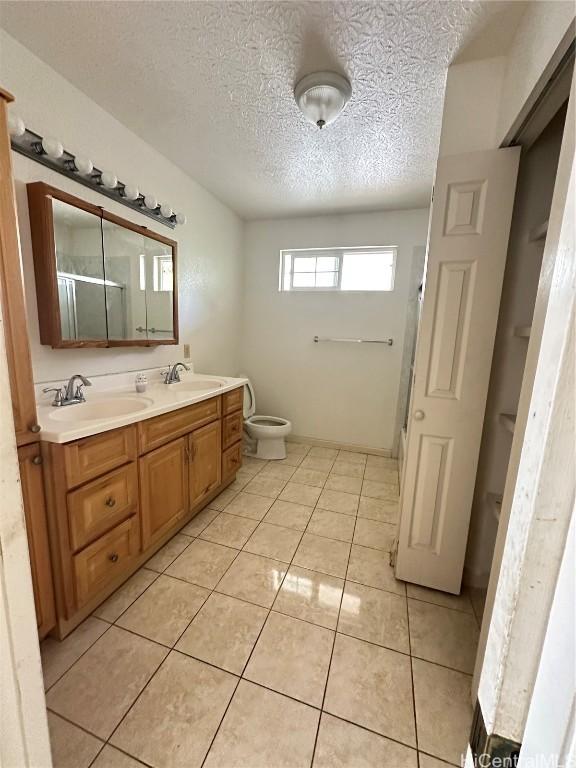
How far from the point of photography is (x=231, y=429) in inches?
91.6

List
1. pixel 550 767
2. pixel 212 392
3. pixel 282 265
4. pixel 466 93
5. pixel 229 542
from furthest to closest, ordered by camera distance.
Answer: pixel 282 265, pixel 212 392, pixel 229 542, pixel 466 93, pixel 550 767

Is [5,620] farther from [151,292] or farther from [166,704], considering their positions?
[151,292]

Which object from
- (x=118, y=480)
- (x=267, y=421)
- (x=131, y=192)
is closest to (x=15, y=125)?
(x=131, y=192)

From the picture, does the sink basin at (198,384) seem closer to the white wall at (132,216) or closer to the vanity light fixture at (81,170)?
the white wall at (132,216)

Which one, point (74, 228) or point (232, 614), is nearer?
point (232, 614)

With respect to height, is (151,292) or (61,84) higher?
(61,84)

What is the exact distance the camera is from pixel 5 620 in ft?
1.46

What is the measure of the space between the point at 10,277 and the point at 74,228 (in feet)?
2.39

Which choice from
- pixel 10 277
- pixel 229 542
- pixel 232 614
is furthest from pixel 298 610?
pixel 10 277

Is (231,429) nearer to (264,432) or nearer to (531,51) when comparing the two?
(264,432)

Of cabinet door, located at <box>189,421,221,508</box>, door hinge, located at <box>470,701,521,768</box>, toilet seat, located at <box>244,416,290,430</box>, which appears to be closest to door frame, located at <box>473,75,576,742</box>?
door hinge, located at <box>470,701,521,768</box>

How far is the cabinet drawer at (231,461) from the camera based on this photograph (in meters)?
2.28

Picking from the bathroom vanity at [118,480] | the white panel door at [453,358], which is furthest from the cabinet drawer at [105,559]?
the white panel door at [453,358]

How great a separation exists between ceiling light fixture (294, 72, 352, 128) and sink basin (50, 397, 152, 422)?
1.67m
